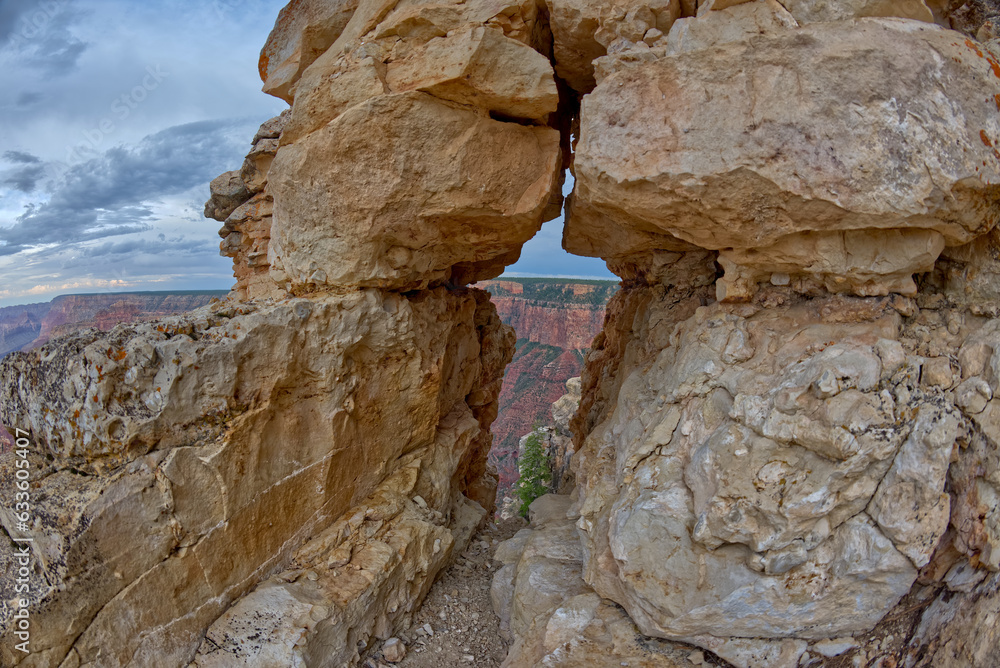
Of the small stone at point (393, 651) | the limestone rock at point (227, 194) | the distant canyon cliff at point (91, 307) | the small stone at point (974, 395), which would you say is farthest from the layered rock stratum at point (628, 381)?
the distant canyon cliff at point (91, 307)

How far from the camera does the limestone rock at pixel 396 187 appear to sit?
5.34 m

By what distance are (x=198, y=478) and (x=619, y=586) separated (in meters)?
4.02

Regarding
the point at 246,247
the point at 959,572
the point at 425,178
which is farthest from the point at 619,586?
the point at 246,247

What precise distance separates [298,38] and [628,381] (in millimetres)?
6797

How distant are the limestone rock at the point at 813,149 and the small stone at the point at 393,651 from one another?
517cm

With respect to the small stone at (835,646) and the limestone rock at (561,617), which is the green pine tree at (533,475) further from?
the small stone at (835,646)

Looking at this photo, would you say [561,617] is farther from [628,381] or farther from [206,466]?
[206,466]

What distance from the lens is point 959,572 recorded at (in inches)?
143

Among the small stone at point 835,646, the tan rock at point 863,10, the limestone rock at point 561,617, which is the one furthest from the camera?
the limestone rock at point 561,617

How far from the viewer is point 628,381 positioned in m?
6.34

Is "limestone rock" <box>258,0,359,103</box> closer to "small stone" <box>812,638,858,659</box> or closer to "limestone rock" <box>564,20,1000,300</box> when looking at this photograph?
"limestone rock" <box>564,20,1000,300</box>

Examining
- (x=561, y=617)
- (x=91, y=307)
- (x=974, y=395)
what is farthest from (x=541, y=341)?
(x=974, y=395)

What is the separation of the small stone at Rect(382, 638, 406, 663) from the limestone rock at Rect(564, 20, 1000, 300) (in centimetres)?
517

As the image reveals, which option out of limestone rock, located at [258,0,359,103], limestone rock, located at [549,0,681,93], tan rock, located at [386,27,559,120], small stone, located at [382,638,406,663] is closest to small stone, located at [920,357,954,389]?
limestone rock, located at [549,0,681,93]
